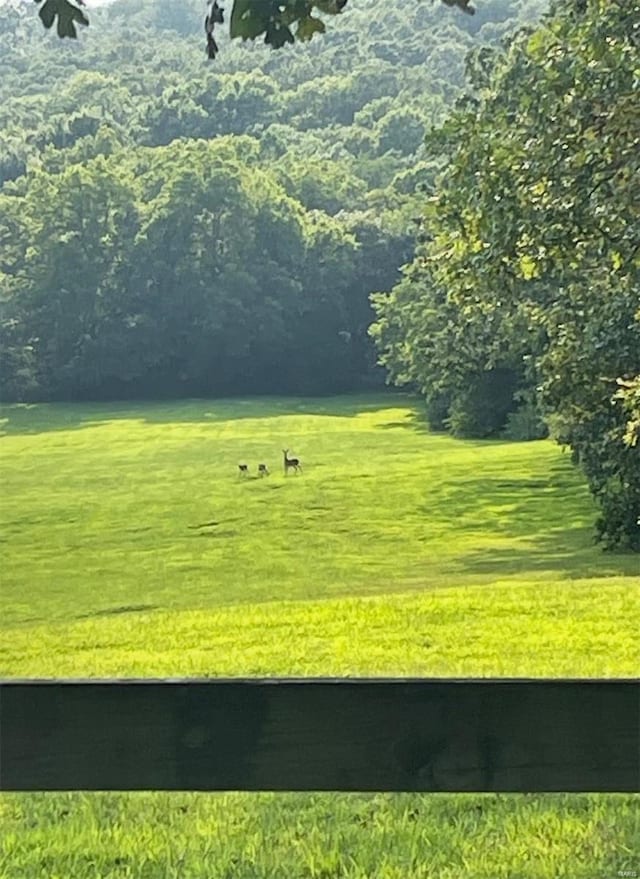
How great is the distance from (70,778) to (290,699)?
143mm

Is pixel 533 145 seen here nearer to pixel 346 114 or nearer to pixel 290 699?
pixel 346 114

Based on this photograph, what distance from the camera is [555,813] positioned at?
1.93 m

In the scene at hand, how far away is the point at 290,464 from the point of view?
5.69 metres

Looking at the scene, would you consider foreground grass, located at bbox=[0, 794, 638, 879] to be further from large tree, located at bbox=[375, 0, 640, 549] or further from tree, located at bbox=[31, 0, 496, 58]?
large tree, located at bbox=[375, 0, 640, 549]

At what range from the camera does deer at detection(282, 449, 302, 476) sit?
18.5 ft

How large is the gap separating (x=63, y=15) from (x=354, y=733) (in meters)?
0.59

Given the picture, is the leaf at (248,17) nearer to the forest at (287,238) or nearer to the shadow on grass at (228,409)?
the forest at (287,238)

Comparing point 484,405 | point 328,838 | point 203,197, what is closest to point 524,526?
point 484,405

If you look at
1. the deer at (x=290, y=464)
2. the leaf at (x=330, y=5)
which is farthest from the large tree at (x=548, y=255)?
the leaf at (x=330, y=5)

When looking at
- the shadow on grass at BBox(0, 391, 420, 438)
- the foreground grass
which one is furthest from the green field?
the foreground grass

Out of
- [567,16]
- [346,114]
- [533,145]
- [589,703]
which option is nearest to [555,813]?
[589,703]

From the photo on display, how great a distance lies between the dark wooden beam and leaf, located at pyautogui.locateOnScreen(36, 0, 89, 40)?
1.72ft

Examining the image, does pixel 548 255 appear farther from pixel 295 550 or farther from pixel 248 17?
pixel 248 17

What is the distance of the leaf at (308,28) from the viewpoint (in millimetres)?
1006
